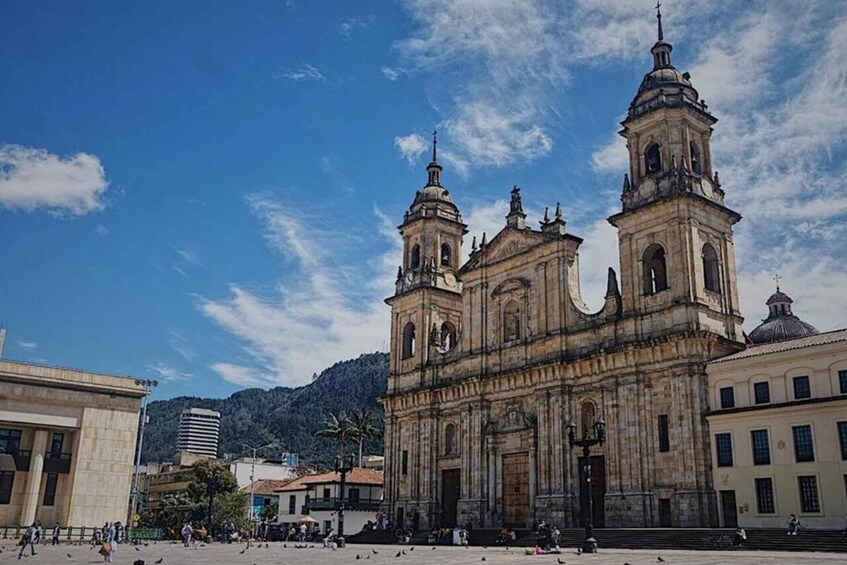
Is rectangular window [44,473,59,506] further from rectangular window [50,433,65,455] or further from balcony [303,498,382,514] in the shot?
balcony [303,498,382,514]

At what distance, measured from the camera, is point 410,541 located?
45.2 meters

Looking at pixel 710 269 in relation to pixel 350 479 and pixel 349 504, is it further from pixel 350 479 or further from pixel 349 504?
pixel 350 479

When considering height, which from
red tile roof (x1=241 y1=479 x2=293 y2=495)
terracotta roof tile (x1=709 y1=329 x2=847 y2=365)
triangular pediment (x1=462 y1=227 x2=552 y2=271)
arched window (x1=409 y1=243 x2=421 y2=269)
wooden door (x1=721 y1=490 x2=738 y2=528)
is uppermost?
arched window (x1=409 y1=243 x2=421 y2=269)

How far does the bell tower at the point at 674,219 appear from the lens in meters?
39.3

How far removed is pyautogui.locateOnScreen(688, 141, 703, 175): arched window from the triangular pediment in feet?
28.6

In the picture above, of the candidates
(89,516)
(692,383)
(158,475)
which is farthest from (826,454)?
(158,475)

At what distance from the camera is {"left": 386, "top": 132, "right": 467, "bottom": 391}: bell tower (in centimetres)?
5556

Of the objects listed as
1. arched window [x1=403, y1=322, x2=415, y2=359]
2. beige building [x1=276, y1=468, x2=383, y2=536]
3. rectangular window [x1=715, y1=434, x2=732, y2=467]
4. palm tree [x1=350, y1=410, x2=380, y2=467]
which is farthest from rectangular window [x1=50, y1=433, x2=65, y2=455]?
palm tree [x1=350, y1=410, x2=380, y2=467]

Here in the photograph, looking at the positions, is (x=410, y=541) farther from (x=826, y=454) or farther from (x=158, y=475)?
(x=158, y=475)

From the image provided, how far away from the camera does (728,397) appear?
36.3m

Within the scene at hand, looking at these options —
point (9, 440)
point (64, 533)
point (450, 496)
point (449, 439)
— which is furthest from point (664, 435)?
point (9, 440)

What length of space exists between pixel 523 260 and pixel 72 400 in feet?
90.5

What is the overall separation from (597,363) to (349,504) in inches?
1146

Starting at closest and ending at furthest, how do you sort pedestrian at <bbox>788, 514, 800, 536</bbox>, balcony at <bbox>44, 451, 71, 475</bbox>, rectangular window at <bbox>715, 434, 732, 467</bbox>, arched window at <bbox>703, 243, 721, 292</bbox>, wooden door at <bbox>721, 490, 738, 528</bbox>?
pedestrian at <bbox>788, 514, 800, 536</bbox> < wooden door at <bbox>721, 490, 738, 528</bbox> < rectangular window at <bbox>715, 434, 732, 467</bbox> < arched window at <bbox>703, 243, 721, 292</bbox> < balcony at <bbox>44, 451, 71, 475</bbox>
